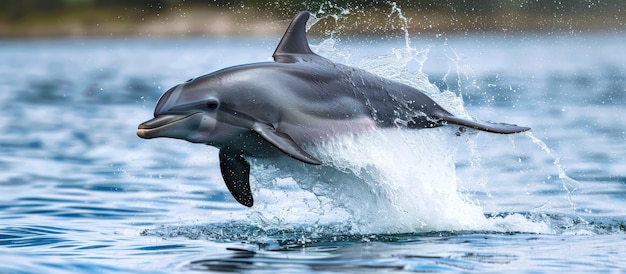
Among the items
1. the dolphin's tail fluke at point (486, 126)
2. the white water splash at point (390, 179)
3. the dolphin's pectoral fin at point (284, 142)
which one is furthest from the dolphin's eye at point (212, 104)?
the dolphin's tail fluke at point (486, 126)

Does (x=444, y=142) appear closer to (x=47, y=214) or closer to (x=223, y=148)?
(x=223, y=148)

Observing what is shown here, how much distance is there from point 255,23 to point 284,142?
308 ft

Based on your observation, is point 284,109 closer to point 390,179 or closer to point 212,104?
point 212,104

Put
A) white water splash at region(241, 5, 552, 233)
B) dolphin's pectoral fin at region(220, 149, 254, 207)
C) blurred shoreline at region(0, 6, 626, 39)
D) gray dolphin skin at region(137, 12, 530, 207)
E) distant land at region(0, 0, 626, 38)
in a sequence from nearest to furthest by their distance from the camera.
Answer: gray dolphin skin at region(137, 12, 530, 207) < dolphin's pectoral fin at region(220, 149, 254, 207) < white water splash at region(241, 5, 552, 233) < distant land at region(0, 0, 626, 38) < blurred shoreline at region(0, 6, 626, 39)

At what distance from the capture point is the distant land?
77.6 metres

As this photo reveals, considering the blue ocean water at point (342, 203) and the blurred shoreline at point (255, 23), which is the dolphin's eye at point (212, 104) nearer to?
the blue ocean water at point (342, 203)

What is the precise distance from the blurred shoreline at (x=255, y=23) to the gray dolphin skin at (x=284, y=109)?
56.7 meters

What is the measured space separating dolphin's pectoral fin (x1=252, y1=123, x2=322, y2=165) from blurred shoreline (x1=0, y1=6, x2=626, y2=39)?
58.0m

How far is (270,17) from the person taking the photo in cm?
10825

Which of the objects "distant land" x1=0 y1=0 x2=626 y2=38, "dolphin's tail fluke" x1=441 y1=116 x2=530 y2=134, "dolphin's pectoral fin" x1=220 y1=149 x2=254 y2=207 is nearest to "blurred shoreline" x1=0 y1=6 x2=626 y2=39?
"distant land" x1=0 y1=0 x2=626 y2=38

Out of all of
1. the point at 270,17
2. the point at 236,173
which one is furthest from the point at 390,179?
the point at 270,17

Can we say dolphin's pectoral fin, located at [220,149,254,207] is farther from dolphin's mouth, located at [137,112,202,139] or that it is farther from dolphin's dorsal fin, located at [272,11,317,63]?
dolphin's dorsal fin, located at [272,11,317,63]

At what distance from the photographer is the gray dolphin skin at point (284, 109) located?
9641 millimetres

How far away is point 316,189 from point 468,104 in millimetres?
15581
